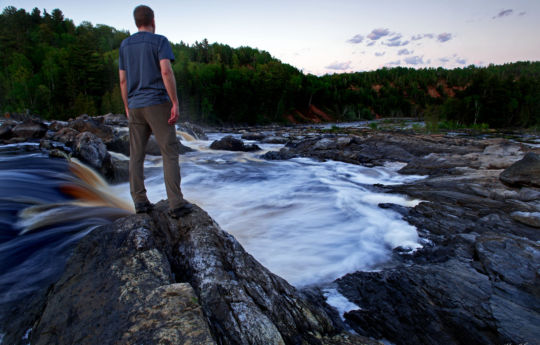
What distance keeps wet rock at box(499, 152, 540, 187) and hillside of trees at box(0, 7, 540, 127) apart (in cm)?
4670

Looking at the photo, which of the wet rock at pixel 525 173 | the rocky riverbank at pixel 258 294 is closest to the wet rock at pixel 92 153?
the rocky riverbank at pixel 258 294

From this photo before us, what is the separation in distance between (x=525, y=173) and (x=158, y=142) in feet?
30.8

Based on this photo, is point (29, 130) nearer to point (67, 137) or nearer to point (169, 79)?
point (67, 137)

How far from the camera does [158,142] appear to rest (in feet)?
11.7

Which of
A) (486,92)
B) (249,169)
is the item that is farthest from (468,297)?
(486,92)

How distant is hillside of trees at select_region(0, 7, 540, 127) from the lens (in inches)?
2034

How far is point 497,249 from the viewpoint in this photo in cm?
447

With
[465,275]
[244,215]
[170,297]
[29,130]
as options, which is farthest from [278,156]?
[170,297]

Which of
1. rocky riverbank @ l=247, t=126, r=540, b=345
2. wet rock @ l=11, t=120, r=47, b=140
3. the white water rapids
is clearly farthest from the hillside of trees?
rocky riverbank @ l=247, t=126, r=540, b=345

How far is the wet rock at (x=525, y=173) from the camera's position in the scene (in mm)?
7551

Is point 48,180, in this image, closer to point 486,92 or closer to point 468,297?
point 468,297

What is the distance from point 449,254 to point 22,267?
6.16 m

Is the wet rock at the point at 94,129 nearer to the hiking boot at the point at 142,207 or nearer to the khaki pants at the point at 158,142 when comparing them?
the hiking boot at the point at 142,207

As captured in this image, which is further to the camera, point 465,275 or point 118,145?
point 118,145
